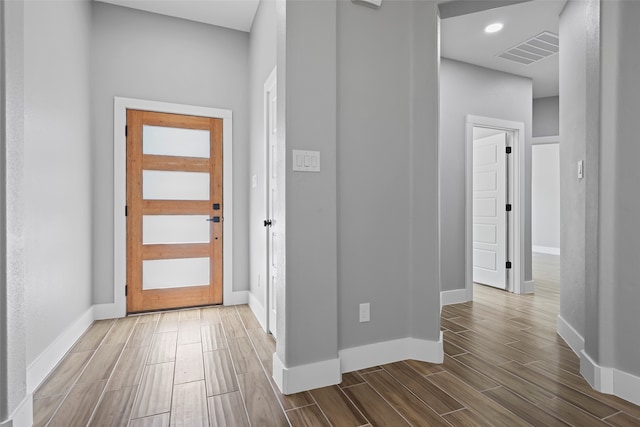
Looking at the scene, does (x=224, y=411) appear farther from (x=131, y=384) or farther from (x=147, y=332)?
(x=147, y=332)

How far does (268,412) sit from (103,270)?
97.5 inches

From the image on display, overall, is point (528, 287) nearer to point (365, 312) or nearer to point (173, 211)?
point (365, 312)

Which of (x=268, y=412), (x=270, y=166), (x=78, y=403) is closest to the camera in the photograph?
(x=268, y=412)

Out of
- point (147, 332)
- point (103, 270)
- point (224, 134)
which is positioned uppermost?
point (224, 134)

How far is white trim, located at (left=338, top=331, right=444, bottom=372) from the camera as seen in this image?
2.10m

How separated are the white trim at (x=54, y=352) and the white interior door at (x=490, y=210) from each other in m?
4.73

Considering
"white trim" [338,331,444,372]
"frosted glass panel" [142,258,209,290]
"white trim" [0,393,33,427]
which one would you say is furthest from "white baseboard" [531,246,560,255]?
"white trim" [0,393,33,427]

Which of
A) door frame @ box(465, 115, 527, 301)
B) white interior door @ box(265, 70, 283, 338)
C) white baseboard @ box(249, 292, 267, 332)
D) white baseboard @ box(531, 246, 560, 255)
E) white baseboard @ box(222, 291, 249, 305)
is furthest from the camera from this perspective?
white baseboard @ box(531, 246, 560, 255)

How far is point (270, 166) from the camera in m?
2.83

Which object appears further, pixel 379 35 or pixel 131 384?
pixel 379 35

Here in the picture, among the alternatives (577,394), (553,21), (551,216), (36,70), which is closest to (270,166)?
(36,70)

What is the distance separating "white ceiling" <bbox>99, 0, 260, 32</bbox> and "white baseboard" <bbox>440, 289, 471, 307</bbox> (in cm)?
370

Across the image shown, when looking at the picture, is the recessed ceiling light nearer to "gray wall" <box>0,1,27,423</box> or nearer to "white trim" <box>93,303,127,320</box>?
"gray wall" <box>0,1,27,423</box>

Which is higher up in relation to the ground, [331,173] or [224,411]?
[331,173]
